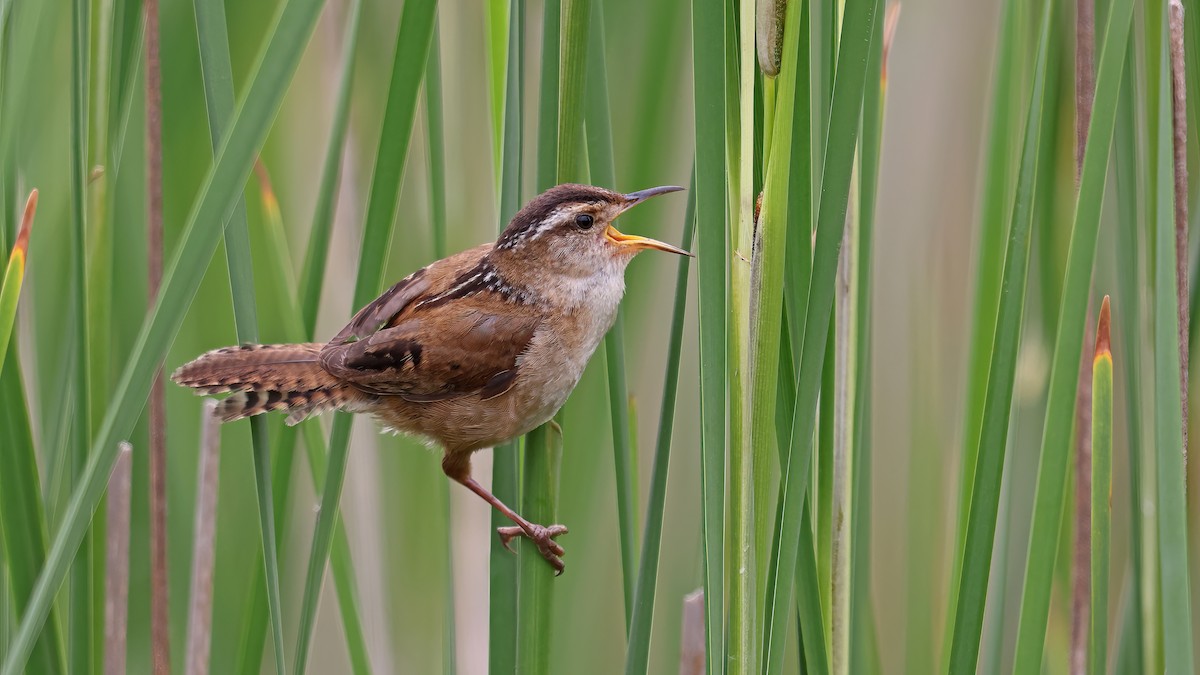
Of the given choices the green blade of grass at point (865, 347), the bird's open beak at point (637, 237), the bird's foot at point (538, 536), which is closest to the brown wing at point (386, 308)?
the bird's open beak at point (637, 237)

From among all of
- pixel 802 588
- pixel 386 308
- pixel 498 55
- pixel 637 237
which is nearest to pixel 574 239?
pixel 637 237

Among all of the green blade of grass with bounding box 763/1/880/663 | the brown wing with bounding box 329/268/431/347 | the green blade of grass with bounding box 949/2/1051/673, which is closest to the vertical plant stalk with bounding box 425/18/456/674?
the brown wing with bounding box 329/268/431/347

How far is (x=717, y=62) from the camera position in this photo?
3.61ft

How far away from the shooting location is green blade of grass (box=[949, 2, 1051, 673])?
1.23m

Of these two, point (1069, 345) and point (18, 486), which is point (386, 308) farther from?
point (1069, 345)

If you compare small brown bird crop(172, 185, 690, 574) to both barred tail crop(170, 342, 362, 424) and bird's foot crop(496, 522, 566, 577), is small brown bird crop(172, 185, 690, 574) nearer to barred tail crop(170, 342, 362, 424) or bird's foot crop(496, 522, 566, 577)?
barred tail crop(170, 342, 362, 424)

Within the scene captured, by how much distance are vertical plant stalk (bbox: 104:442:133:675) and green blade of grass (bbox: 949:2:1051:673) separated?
134 centimetres

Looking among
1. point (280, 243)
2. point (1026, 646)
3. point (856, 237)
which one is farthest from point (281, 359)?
point (1026, 646)

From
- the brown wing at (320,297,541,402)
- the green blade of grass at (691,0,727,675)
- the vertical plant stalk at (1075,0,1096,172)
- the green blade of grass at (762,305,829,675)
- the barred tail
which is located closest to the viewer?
the green blade of grass at (691,0,727,675)

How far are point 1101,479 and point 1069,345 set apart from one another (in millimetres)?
306

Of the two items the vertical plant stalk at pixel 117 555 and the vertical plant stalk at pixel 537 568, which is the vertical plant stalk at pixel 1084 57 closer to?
the vertical plant stalk at pixel 537 568

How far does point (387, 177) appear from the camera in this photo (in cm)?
138

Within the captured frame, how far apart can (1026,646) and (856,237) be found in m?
0.58

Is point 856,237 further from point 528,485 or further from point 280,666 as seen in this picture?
point 280,666
